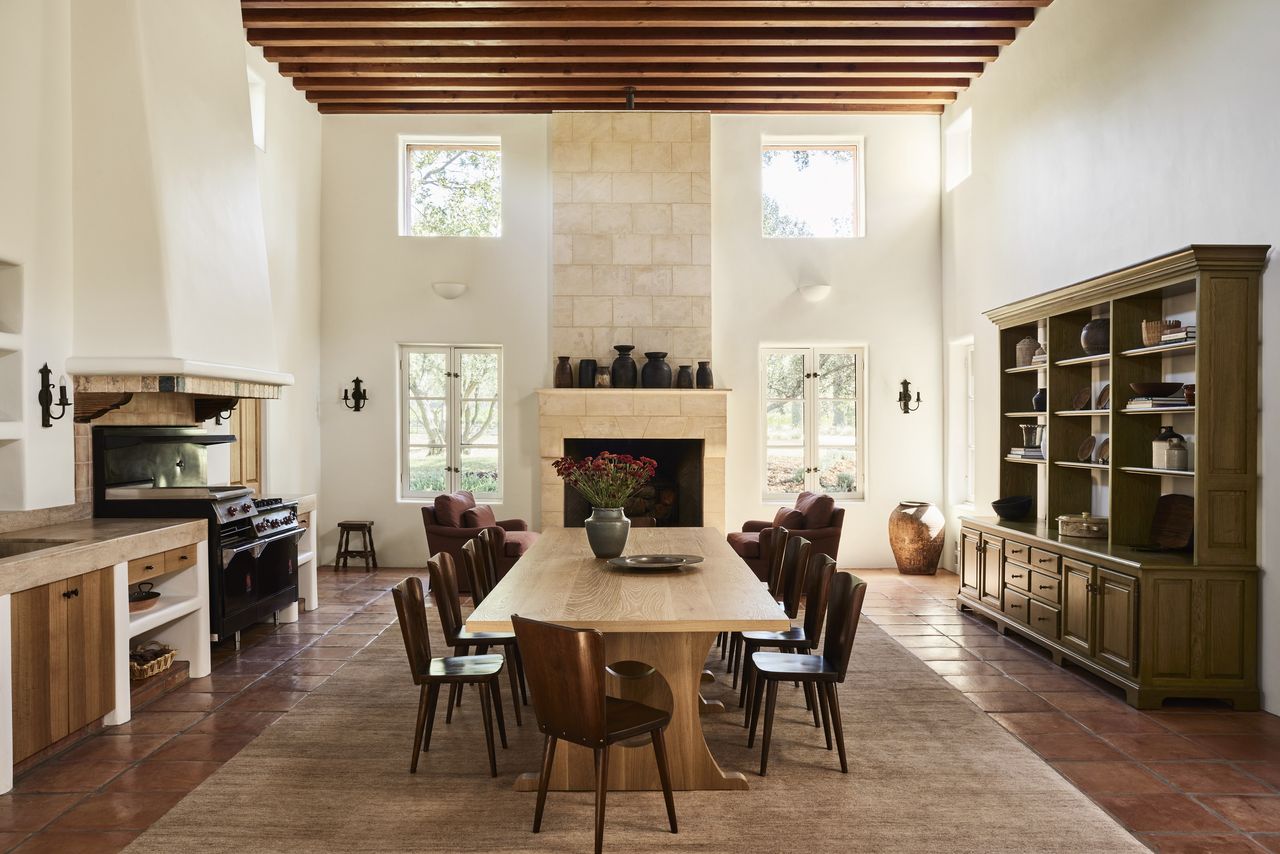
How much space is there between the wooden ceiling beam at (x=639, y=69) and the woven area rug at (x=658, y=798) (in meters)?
5.78

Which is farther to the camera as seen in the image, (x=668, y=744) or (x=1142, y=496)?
(x=1142, y=496)

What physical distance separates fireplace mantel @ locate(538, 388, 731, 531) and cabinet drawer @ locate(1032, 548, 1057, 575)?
3.56 m

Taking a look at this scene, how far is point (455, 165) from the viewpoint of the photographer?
30.6 ft

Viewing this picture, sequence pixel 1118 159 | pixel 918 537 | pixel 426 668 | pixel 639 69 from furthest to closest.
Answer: pixel 918 537, pixel 639 69, pixel 1118 159, pixel 426 668

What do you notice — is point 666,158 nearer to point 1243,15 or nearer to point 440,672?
point 1243,15

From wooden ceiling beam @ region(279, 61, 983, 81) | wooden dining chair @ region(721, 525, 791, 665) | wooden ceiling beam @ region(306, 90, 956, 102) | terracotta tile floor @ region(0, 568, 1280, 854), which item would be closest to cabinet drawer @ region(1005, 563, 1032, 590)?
terracotta tile floor @ region(0, 568, 1280, 854)

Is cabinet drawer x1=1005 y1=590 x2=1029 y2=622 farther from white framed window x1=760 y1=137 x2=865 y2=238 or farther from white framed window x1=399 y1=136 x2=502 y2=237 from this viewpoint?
white framed window x1=399 y1=136 x2=502 y2=237

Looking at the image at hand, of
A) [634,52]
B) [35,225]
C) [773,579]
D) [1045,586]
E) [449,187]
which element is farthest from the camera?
[449,187]

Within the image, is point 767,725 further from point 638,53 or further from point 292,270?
point 292,270

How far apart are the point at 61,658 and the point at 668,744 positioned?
2.62 meters

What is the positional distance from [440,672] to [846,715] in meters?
2.05

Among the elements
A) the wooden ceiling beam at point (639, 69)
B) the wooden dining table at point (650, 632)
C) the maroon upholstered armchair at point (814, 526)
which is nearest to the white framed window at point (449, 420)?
the wooden ceiling beam at point (639, 69)

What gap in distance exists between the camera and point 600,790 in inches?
117

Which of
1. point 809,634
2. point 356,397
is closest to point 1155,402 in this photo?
point 809,634
